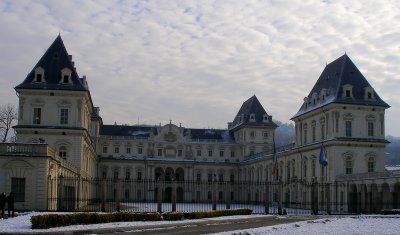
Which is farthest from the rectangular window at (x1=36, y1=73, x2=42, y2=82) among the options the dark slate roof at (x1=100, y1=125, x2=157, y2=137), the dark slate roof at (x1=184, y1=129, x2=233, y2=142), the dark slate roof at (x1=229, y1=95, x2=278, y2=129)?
the dark slate roof at (x1=184, y1=129, x2=233, y2=142)

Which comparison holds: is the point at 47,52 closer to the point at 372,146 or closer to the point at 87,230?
the point at 372,146

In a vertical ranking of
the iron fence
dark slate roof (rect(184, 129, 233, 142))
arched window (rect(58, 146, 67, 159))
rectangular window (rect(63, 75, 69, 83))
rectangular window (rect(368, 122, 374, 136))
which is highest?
rectangular window (rect(63, 75, 69, 83))

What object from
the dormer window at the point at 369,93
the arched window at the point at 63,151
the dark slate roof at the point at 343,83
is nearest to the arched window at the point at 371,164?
the dark slate roof at the point at 343,83

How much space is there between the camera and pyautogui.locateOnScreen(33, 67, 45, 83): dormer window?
59.6 meters

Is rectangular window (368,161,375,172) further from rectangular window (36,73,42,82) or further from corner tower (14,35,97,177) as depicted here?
rectangular window (36,73,42,82)

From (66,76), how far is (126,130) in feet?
164

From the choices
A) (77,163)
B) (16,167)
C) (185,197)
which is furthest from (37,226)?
(185,197)

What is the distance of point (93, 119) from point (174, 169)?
1837cm

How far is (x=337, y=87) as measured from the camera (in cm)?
6369

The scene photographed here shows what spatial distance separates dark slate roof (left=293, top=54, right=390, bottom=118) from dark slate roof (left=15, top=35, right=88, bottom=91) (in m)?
26.5

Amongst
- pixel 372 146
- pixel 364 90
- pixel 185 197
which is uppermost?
pixel 364 90

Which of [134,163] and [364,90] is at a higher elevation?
[364,90]

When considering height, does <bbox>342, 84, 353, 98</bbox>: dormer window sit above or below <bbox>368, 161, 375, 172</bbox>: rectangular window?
above

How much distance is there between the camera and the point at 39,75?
59.9m
